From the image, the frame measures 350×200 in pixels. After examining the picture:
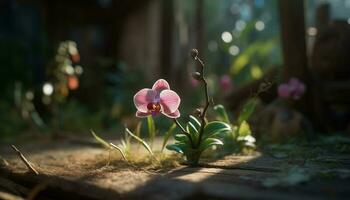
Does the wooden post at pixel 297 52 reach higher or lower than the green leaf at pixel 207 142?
higher

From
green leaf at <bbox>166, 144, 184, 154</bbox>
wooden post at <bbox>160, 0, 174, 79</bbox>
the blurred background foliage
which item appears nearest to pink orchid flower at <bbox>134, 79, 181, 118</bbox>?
green leaf at <bbox>166, 144, 184, 154</bbox>

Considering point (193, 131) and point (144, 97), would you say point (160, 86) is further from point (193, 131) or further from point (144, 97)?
point (193, 131)

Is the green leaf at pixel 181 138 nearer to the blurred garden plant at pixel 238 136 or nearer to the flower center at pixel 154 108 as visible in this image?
the flower center at pixel 154 108

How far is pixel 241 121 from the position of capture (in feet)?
10.2

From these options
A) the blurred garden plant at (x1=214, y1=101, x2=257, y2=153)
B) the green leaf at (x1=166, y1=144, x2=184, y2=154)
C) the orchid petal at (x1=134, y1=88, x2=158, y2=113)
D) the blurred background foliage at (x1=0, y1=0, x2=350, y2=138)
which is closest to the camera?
the orchid petal at (x1=134, y1=88, x2=158, y2=113)

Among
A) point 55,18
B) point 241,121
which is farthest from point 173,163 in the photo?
point 55,18

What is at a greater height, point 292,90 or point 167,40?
point 167,40

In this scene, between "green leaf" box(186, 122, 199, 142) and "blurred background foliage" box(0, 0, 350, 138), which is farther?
"blurred background foliage" box(0, 0, 350, 138)

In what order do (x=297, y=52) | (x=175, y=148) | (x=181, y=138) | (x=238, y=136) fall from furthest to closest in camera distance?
(x=297, y=52) < (x=238, y=136) < (x=181, y=138) < (x=175, y=148)

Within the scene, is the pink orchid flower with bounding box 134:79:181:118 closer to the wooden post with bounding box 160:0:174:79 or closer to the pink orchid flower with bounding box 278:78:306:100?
the pink orchid flower with bounding box 278:78:306:100

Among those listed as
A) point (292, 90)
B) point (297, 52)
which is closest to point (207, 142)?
A: point (292, 90)

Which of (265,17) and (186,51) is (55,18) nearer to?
(186,51)

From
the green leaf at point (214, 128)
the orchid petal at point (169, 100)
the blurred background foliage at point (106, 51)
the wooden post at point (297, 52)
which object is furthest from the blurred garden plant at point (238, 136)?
the blurred background foliage at point (106, 51)

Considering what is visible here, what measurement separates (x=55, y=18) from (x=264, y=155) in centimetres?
661
